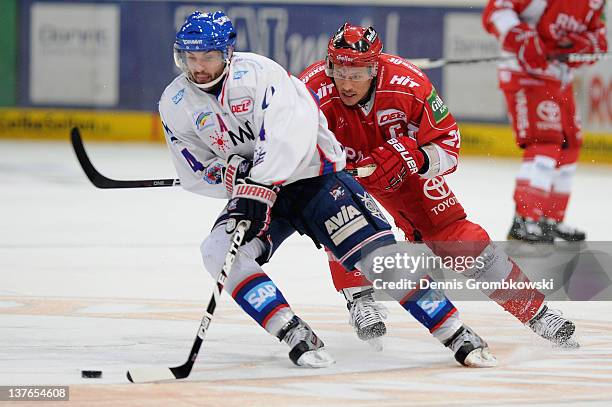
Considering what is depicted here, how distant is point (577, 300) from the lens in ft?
14.4

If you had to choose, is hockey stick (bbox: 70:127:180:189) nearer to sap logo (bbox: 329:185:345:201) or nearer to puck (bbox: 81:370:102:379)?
sap logo (bbox: 329:185:345:201)

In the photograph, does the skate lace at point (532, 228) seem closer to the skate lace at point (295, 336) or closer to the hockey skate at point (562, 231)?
the hockey skate at point (562, 231)

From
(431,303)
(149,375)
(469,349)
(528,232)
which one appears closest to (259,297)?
(149,375)

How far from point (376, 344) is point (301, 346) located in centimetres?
41

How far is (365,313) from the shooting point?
12.2 ft

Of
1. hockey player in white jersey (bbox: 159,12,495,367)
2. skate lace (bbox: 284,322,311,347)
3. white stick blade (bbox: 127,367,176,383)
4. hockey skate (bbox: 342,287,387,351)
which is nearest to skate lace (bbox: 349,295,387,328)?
hockey skate (bbox: 342,287,387,351)

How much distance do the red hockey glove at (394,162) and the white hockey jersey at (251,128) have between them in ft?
0.46

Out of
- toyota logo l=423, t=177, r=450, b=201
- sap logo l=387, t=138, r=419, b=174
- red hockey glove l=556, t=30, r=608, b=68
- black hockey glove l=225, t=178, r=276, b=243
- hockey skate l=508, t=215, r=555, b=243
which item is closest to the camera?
black hockey glove l=225, t=178, r=276, b=243

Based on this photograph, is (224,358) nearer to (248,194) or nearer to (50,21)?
(248,194)

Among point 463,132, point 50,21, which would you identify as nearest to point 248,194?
point 463,132

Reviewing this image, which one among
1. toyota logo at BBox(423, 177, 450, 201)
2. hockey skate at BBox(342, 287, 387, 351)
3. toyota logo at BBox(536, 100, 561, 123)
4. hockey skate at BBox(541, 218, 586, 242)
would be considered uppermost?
toyota logo at BBox(423, 177, 450, 201)

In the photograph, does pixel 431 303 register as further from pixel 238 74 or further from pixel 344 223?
pixel 238 74

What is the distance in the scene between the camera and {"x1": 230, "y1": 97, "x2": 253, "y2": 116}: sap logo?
328 centimetres

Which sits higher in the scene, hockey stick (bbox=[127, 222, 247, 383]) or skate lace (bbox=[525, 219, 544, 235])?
hockey stick (bbox=[127, 222, 247, 383])
